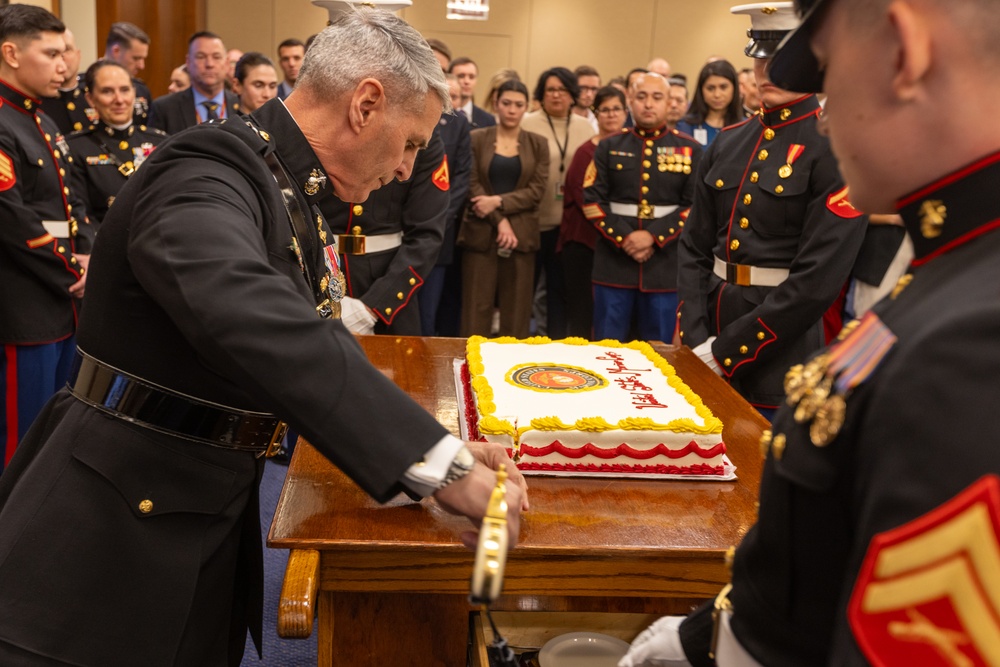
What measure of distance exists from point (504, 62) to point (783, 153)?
24.6ft

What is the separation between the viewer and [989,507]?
1.73ft

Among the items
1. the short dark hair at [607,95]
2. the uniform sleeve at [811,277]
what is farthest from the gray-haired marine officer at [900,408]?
the short dark hair at [607,95]

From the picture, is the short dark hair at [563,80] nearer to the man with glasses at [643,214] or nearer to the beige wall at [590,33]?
the man with glasses at [643,214]

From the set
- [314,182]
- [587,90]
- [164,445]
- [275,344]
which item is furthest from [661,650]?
[587,90]

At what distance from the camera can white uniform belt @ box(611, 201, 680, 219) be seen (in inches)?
174

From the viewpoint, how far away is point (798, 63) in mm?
838

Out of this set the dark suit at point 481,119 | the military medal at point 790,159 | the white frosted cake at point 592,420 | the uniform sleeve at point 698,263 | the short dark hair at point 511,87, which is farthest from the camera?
the dark suit at point 481,119

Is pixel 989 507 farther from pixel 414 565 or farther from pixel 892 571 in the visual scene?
pixel 414 565

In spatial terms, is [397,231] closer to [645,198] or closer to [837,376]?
[645,198]

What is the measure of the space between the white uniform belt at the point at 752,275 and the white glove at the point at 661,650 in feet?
5.66

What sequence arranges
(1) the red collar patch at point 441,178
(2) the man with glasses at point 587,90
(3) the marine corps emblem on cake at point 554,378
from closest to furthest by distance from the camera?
(3) the marine corps emblem on cake at point 554,378 → (1) the red collar patch at point 441,178 → (2) the man with glasses at point 587,90

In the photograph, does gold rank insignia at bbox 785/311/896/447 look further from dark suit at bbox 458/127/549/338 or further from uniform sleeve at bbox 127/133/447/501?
dark suit at bbox 458/127/549/338

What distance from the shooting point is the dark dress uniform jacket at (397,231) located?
3.18 meters

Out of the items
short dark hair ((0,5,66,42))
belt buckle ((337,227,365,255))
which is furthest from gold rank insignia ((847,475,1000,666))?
short dark hair ((0,5,66,42))
